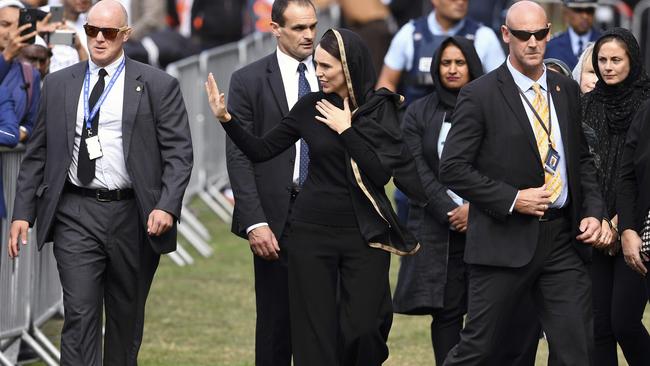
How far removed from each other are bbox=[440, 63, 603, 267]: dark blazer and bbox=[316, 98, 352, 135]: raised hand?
0.54 m

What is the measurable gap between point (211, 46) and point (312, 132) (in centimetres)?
1257

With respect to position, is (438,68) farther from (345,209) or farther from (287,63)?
(345,209)

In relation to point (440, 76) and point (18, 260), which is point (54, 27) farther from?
point (440, 76)

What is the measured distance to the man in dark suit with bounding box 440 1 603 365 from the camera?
321 inches

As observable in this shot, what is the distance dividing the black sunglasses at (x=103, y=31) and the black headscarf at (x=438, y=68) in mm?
1925

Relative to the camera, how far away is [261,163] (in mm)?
9031

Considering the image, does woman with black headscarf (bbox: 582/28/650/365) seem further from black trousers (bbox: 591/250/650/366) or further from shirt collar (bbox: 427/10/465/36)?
shirt collar (bbox: 427/10/465/36)

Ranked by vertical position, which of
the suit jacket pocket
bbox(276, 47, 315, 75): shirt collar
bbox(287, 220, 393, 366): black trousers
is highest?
bbox(276, 47, 315, 75): shirt collar

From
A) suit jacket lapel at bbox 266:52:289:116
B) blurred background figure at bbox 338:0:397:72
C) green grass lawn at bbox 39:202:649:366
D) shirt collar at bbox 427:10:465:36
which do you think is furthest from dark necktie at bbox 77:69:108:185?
blurred background figure at bbox 338:0:397:72

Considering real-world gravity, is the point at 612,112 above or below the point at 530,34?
below

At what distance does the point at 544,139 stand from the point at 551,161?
0.38 feet

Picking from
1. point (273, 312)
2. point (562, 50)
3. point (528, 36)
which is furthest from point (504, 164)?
point (562, 50)

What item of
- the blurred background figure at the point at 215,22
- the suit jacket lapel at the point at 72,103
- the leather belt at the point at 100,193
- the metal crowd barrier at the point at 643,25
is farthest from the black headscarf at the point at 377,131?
the metal crowd barrier at the point at 643,25

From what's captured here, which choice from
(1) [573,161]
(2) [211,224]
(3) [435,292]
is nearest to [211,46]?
(2) [211,224]
